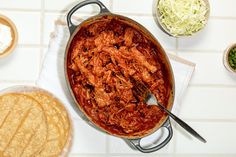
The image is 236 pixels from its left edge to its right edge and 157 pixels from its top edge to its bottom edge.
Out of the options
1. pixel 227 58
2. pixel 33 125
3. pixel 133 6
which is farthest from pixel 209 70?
pixel 33 125

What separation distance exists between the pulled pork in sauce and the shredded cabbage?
0.11 metres

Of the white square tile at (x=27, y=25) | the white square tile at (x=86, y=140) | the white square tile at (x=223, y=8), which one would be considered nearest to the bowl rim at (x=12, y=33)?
the white square tile at (x=27, y=25)

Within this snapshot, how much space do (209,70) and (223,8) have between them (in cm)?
23

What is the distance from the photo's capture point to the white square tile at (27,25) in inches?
70.2

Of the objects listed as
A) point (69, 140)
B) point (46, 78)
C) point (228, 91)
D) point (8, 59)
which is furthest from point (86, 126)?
point (228, 91)

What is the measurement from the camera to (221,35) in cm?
190

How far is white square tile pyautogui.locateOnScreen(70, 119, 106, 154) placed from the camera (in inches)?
71.2

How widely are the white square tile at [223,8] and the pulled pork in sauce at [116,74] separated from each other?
32 cm

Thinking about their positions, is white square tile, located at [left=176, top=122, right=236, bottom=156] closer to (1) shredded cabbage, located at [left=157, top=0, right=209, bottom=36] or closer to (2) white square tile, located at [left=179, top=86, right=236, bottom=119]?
(2) white square tile, located at [left=179, top=86, right=236, bottom=119]

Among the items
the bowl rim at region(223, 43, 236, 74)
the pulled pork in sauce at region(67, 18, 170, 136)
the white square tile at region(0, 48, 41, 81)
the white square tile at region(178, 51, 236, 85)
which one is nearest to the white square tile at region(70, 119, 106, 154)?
the pulled pork in sauce at region(67, 18, 170, 136)

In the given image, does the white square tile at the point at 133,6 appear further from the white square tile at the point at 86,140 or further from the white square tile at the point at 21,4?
the white square tile at the point at 86,140

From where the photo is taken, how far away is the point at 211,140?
1896 mm

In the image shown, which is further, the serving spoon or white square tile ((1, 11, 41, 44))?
white square tile ((1, 11, 41, 44))

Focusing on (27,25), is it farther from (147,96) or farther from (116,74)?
(147,96)
